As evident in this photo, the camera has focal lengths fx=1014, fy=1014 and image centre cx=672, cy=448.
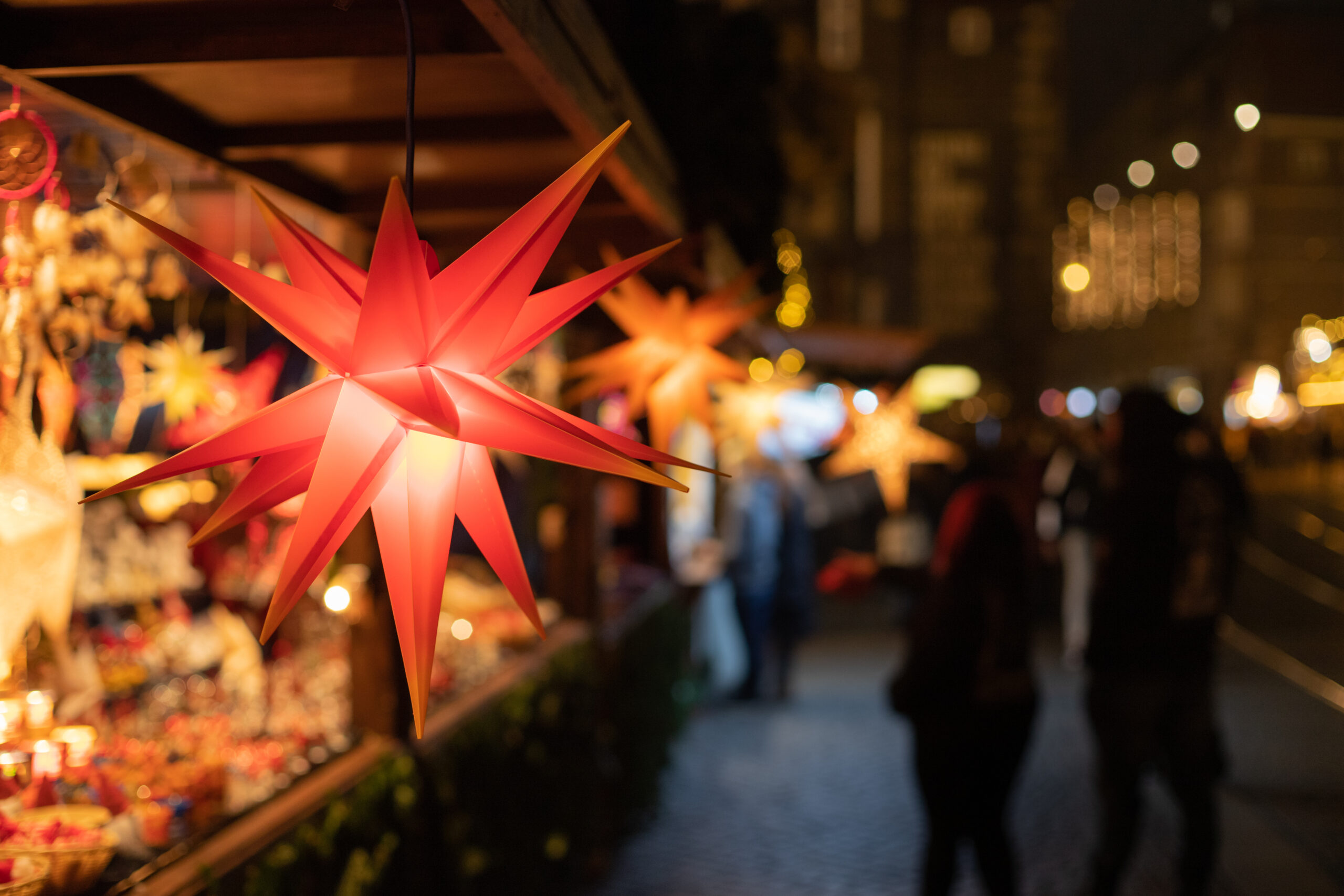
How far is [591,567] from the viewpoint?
5734mm

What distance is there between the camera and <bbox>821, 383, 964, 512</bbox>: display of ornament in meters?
7.61

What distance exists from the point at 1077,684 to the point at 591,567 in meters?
5.90

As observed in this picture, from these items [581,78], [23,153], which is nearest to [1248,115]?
[581,78]

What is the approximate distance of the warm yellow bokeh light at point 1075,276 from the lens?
42406mm

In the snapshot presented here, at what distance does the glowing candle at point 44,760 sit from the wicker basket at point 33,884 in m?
0.27

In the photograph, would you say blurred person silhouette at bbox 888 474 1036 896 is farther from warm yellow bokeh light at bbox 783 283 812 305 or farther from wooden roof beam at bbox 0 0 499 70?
warm yellow bokeh light at bbox 783 283 812 305

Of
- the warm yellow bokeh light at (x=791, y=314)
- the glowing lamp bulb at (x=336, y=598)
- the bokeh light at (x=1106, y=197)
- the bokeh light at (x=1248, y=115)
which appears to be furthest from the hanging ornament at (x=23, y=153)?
the bokeh light at (x=1106, y=197)

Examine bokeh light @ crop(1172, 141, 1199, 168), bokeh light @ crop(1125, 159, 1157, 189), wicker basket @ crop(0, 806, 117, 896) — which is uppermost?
bokeh light @ crop(1125, 159, 1157, 189)

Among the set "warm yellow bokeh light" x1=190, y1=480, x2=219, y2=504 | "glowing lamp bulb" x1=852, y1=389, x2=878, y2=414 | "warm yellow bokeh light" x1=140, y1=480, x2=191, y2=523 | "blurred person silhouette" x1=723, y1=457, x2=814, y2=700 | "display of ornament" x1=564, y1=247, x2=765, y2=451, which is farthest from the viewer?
"blurred person silhouette" x1=723, y1=457, x2=814, y2=700

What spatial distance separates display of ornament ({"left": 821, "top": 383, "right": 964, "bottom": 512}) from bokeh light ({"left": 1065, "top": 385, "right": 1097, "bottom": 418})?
3492 cm

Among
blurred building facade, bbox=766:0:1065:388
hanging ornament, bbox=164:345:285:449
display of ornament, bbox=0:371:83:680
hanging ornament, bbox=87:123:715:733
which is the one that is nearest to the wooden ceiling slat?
display of ornament, bbox=0:371:83:680

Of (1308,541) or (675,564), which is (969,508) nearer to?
(675,564)

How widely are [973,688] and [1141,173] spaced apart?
41.9m

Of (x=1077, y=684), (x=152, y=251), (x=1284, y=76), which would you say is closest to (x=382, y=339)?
(x=152, y=251)
